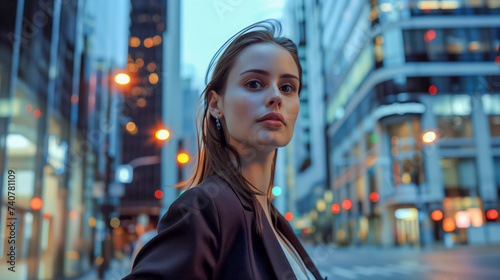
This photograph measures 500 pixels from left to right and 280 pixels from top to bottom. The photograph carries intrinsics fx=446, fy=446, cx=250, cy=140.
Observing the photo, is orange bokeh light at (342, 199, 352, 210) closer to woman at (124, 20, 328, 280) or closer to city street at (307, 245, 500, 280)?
city street at (307, 245, 500, 280)

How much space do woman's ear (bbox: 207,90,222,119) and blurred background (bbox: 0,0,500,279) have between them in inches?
10.7

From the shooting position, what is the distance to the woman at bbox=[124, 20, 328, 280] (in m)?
0.79

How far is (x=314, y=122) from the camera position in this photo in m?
27.8

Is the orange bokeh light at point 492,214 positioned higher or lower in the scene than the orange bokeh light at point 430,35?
lower

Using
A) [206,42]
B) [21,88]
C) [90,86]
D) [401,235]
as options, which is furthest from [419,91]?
[206,42]

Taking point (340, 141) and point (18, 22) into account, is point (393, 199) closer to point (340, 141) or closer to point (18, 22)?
point (340, 141)

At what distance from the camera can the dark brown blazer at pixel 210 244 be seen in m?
0.77

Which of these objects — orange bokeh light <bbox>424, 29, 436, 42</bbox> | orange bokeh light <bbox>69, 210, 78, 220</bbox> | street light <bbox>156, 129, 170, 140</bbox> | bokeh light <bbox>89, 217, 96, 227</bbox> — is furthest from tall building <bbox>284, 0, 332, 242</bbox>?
street light <bbox>156, 129, 170, 140</bbox>

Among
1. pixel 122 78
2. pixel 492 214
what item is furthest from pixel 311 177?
pixel 122 78

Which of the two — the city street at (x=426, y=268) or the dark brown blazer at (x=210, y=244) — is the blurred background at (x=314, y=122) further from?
the dark brown blazer at (x=210, y=244)

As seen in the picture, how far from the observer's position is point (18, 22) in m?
4.32

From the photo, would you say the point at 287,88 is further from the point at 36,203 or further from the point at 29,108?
the point at 36,203

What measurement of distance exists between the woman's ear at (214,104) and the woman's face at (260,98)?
0.14 feet

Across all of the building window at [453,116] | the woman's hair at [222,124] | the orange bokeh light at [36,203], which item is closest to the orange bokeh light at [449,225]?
the building window at [453,116]
